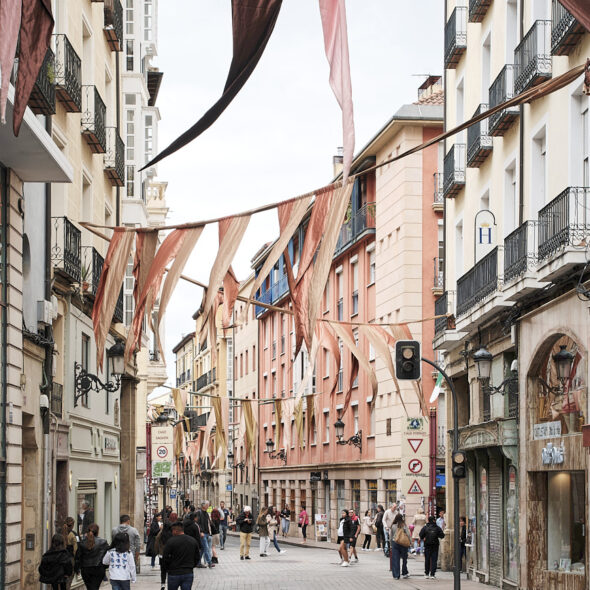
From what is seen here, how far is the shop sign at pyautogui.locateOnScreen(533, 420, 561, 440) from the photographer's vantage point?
22344mm

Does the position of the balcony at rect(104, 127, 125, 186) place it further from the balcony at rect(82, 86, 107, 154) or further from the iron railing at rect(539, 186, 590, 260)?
the iron railing at rect(539, 186, 590, 260)

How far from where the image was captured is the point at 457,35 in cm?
3161

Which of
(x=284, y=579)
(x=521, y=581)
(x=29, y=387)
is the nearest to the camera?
(x=29, y=387)

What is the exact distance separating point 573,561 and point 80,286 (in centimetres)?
1119

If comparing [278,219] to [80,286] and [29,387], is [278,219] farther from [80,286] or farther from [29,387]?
[80,286]

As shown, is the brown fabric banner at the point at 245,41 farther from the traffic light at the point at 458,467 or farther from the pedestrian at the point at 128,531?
the traffic light at the point at 458,467

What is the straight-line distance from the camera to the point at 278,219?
956cm

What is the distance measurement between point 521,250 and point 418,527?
22.6 meters

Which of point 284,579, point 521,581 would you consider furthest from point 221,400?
point 521,581

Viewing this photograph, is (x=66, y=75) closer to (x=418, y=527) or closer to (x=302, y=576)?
(x=302, y=576)

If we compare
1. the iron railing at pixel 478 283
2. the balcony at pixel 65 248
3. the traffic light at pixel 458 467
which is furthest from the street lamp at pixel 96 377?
the iron railing at pixel 478 283

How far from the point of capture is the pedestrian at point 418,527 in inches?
1646

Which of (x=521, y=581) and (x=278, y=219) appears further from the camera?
(x=521, y=581)

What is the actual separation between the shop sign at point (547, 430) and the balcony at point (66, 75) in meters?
10.9
